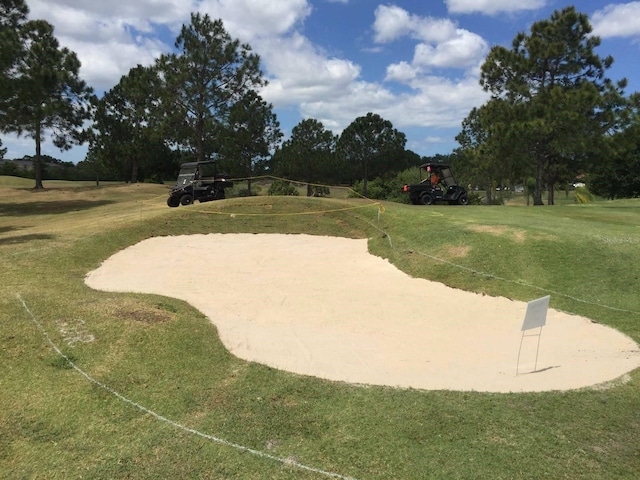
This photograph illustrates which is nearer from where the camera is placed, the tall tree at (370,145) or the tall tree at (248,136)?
the tall tree at (248,136)

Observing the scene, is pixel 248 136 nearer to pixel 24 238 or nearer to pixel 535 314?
pixel 24 238

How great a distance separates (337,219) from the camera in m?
20.9

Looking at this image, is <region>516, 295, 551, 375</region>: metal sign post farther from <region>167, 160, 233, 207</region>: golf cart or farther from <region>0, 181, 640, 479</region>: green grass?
<region>167, 160, 233, 207</region>: golf cart

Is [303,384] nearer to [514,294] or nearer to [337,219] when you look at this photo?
[514,294]

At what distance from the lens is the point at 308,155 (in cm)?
4584

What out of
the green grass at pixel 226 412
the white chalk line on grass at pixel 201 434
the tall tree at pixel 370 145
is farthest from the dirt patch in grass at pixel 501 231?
the tall tree at pixel 370 145

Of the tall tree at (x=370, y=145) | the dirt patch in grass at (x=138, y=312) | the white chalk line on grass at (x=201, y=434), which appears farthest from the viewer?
the tall tree at (x=370, y=145)

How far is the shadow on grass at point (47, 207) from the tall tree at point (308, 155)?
56.6 feet

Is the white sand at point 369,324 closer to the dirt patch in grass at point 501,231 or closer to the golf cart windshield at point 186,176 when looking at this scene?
the dirt patch in grass at point 501,231

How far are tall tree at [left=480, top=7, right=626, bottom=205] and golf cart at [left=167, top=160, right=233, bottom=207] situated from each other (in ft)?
53.8

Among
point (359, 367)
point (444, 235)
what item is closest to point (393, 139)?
point (444, 235)

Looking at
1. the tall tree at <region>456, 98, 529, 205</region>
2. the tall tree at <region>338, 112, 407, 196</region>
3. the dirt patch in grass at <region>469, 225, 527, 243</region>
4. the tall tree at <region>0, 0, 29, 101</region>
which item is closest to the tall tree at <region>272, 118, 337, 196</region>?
the tall tree at <region>338, 112, 407, 196</region>

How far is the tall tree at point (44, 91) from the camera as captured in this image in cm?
2545

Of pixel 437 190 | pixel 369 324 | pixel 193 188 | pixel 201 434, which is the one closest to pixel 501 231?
pixel 369 324
